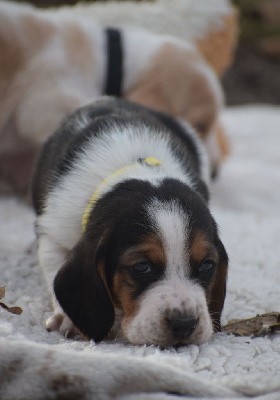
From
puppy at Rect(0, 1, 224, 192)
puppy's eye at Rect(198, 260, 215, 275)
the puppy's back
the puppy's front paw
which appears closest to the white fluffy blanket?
the puppy's front paw

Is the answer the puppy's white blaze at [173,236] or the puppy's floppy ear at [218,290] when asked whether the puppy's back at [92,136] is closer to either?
the puppy's floppy ear at [218,290]

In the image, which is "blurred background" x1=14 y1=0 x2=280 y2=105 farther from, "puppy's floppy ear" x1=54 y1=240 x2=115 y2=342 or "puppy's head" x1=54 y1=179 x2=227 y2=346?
"puppy's floppy ear" x1=54 y1=240 x2=115 y2=342

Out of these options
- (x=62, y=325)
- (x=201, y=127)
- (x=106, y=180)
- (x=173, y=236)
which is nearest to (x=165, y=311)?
(x=173, y=236)

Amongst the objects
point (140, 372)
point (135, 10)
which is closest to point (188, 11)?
point (135, 10)

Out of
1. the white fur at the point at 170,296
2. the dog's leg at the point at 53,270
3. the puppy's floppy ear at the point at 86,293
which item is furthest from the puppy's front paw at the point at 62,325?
the white fur at the point at 170,296

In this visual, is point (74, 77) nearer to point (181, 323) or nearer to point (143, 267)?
point (143, 267)

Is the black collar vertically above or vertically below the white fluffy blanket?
below

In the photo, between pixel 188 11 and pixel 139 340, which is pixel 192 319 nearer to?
pixel 139 340
